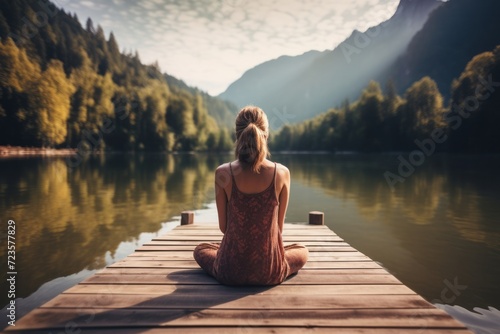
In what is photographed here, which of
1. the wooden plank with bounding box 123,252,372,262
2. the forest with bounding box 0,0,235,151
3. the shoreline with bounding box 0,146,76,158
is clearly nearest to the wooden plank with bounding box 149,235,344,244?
the wooden plank with bounding box 123,252,372,262

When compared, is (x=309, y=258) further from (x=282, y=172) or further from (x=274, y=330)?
(x=274, y=330)

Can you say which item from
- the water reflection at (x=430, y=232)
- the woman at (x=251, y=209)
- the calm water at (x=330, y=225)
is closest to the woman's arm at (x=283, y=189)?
the woman at (x=251, y=209)

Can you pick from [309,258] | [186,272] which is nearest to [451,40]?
[309,258]

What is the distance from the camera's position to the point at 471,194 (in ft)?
57.8

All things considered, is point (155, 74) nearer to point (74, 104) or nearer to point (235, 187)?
point (74, 104)

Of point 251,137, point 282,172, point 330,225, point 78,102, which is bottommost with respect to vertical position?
point 330,225

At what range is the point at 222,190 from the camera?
12.0ft

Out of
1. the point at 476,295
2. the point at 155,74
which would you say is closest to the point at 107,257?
the point at 476,295

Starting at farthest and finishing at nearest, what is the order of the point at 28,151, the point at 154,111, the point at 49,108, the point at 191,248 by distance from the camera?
1. the point at 154,111
2. the point at 28,151
3. the point at 49,108
4. the point at 191,248

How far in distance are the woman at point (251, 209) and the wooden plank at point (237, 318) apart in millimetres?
585

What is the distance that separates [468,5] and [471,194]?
230958 mm

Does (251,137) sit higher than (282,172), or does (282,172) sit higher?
(251,137)

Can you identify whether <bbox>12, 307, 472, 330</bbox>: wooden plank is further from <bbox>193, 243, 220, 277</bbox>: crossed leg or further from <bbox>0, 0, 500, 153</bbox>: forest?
<bbox>0, 0, 500, 153</bbox>: forest

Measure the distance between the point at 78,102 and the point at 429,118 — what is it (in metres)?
86.4
